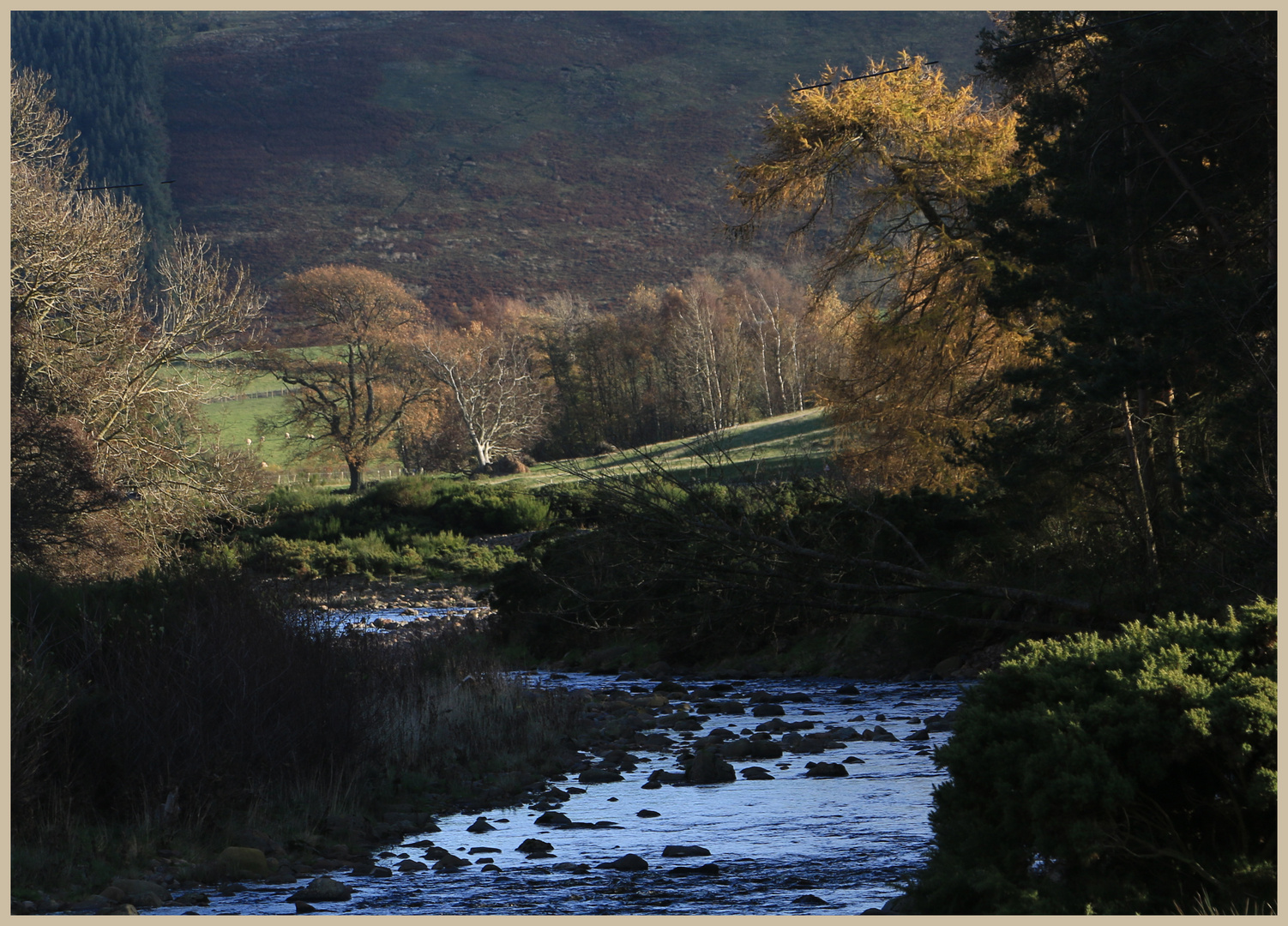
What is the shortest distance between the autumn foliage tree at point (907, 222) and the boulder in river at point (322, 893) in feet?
45.8

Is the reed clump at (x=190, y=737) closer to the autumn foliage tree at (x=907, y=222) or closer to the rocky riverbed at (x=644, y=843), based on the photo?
the rocky riverbed at (x=644, y=843)

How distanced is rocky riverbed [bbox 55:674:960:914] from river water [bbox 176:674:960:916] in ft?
0.06

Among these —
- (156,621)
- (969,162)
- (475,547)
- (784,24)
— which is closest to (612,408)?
(475,547)

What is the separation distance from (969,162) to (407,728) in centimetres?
1356

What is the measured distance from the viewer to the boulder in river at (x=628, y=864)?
7957mm

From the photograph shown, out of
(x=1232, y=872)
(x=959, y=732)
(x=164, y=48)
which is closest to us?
(x=1232, y=872)

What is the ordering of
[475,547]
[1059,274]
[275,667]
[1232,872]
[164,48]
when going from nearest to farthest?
1. [1232,872]
2. [275,667]
3. [1059,274]
4. [475,547]
5. [164,48]

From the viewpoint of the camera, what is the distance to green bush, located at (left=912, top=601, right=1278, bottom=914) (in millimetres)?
5266

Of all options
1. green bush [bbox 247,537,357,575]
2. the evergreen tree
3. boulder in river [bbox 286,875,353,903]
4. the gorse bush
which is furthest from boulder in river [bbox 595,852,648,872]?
green bush [bbox 247,537,357,575]

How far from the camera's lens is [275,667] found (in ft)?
31.8

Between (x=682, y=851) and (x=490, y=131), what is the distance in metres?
116

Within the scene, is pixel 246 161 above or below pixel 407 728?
above

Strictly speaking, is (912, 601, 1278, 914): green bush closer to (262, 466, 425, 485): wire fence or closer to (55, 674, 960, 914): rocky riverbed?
(55, 674, 960, 914): rocky riverbed

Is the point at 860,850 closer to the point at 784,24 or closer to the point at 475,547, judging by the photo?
the point at 475,547
